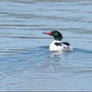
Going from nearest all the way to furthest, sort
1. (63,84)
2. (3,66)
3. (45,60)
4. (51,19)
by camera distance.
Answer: (63,84)
(3,66)
(45,60)
(51,19)

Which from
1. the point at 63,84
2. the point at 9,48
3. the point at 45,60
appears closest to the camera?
the point at 63,84

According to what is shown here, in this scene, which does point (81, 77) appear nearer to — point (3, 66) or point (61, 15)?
point (3, 66)

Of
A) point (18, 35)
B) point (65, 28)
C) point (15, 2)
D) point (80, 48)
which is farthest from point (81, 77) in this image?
point (15, 2)

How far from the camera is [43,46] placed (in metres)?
23.4

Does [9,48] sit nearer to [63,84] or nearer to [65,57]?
[65,57]

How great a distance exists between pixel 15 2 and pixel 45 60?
17.6m

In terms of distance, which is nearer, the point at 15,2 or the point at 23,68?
the point at 23,68

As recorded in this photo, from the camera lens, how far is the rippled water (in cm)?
1692

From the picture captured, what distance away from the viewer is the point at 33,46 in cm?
2327

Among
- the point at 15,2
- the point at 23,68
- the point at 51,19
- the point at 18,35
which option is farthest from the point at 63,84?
the point at 15,2

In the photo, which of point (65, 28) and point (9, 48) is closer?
point (9, 48)

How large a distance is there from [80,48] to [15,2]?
15.1 m

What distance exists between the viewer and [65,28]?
2783 cm

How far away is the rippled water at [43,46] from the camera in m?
16.9
